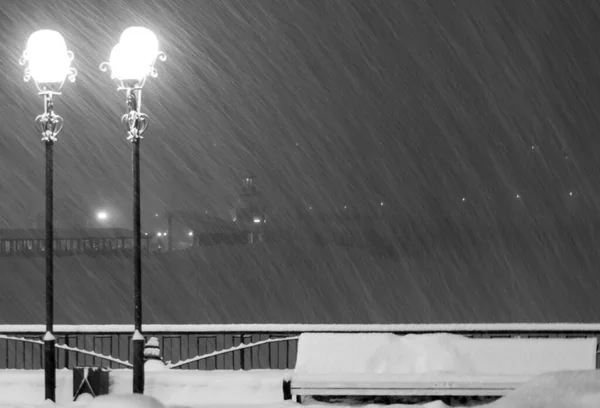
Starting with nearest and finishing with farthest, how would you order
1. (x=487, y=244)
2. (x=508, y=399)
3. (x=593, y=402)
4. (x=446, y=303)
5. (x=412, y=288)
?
(x=593, y=402), (x=508, y=399), (x=446, y=303), (x=412, y=288), (x=487, y=244)

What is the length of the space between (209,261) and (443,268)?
21115 mm

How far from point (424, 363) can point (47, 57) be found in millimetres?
6180

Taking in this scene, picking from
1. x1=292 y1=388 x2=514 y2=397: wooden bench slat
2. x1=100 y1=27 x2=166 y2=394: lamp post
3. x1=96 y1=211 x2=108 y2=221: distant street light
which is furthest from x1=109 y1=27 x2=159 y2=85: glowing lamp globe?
x1=96 y1=211 x2=108 y2=221: distant street light

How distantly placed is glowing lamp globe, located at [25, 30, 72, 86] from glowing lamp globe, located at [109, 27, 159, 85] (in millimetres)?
789

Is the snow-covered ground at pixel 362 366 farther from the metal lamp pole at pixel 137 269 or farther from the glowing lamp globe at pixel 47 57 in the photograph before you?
the glowing lamp globe at pixel 47 57

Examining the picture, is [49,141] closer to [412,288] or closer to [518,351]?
[518,351]

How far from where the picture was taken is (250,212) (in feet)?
325

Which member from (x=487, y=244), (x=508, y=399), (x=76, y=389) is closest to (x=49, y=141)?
(x=76, y=389)

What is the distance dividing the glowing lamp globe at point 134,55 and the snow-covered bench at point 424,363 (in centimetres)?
395

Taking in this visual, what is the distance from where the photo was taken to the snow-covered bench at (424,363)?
10.5 meters

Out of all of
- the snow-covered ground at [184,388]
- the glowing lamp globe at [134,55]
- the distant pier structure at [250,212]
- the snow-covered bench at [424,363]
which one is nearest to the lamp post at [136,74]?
the glowing lamp globe at [134,55]

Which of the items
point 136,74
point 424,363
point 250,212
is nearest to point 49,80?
point 136,74

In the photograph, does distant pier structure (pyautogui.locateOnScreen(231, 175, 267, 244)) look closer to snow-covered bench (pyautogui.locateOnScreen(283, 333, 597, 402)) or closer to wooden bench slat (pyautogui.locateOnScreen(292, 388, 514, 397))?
snow-covered bench (pyautogui.locateOnScreen(283, 333, 597, 402))

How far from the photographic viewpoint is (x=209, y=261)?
82750 mm
